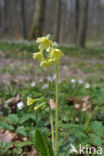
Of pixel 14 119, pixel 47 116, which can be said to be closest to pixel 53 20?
pixel 47 116

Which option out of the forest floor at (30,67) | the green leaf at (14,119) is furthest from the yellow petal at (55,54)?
the forest floor at (30,67)

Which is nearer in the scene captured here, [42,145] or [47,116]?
[42,145]

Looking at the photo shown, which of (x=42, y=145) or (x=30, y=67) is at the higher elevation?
(x=42, y=145)

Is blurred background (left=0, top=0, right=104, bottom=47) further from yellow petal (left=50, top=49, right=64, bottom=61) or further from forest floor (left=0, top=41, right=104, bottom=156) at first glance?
yellow petal (left=50, top=49, right=64, bottom=61)

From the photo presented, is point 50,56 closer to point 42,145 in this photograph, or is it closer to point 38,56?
point 38,56

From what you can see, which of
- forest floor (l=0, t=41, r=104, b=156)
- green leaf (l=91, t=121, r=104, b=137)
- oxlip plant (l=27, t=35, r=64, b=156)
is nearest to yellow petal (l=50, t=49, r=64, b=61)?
oxlip plant (l=27, t=35, r=64, b=156)

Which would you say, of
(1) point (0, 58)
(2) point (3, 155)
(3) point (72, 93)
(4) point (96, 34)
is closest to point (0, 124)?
(2) point (3, 155)

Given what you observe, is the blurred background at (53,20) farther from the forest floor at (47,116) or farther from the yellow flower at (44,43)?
the yellow flower at (44,43)
